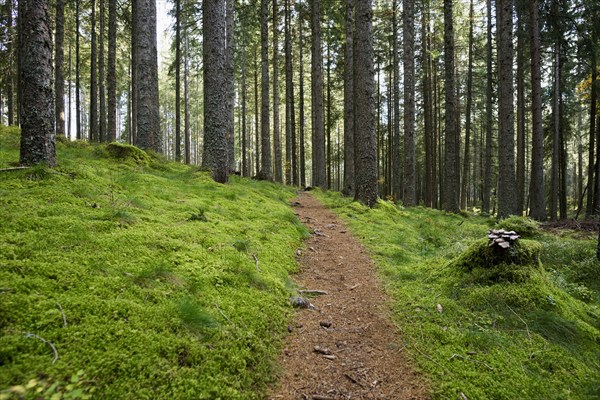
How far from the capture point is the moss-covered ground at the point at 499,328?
9.27 feet

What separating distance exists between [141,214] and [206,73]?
5865 mm

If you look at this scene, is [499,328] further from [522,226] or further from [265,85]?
[265,85]

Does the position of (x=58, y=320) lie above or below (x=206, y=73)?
below

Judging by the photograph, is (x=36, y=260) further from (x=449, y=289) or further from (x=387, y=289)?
(x=449, y=289)

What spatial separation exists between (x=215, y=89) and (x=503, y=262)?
8333mm

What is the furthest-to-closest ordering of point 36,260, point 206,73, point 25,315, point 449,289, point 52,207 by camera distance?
1. point 206,73
2. point 449,289
3. point 52,207
4. point 36,260
5. point 25,315

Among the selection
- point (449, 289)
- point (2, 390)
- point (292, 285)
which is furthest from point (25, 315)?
point (449, 289)

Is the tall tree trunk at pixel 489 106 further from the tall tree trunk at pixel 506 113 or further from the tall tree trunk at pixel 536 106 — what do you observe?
the tall tree trunk at pixel 506 113

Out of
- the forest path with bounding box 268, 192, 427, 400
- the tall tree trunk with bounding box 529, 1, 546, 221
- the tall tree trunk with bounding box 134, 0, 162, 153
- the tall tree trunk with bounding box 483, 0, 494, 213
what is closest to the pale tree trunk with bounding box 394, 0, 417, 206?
the tall tree trunk with bounding box 529, 1, 546, 221

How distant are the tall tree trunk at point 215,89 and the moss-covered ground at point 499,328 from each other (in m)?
6.01

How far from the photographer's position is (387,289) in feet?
16.1

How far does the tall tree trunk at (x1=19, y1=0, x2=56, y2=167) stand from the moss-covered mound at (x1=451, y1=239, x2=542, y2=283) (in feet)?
23.1

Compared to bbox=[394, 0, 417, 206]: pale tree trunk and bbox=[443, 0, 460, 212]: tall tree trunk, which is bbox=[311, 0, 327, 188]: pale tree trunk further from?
bbox=[443, 0, 460, 212]: tall tree trunk

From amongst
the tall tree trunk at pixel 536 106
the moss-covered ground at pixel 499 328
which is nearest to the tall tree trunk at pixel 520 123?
the tall tree trunk at pixel 536 106
